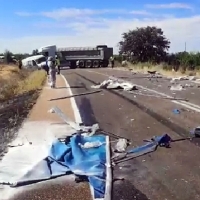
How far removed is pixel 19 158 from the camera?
7.09 m

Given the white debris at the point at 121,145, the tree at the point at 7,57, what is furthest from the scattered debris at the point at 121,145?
the tree at the point at 7,57

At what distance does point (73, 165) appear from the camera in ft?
21.5

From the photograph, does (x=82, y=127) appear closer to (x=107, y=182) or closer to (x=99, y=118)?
(x=99, y=118)

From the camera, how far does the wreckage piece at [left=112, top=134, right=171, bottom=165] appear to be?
6998mm

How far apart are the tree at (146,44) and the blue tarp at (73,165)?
2584 inches

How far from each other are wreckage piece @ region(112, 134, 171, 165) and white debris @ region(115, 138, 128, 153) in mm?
166

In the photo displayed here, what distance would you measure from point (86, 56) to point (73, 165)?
2358 inches

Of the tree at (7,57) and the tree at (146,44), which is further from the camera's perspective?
the tree at (7,57)

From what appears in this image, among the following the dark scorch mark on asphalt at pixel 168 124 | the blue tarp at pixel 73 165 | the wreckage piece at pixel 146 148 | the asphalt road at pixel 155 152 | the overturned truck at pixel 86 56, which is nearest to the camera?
the asphalt road at pixel 155 152

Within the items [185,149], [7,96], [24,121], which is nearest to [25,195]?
[185,149]

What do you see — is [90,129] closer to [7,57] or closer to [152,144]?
[152,144]

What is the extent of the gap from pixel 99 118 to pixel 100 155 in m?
4.38

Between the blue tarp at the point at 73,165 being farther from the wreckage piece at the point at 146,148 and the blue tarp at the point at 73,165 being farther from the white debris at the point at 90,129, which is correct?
the white debris at the point at 90,129

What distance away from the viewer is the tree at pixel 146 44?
72.9 metres
